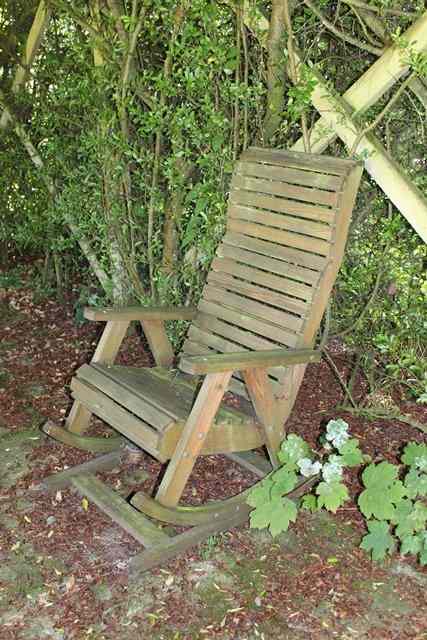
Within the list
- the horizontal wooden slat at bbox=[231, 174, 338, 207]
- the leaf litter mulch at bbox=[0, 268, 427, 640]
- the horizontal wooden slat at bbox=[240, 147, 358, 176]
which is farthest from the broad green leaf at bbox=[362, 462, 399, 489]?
the horizontal wooden slat at bbox=[240, 147, 358, 176]

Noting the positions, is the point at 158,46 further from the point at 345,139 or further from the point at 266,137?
the point at 345,139

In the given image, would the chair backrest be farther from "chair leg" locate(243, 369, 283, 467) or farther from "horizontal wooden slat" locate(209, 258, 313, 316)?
"chair leg" locate(243, 369, 283, 467)

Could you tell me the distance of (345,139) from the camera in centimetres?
282

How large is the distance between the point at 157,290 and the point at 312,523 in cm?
167

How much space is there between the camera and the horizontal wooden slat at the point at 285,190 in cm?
281

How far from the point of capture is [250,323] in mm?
3033

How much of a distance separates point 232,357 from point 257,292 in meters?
0.71

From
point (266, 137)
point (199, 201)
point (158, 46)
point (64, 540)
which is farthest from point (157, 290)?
point (64, 540)

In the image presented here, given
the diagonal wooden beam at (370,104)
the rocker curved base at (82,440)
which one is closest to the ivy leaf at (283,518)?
the rocker curved base at (82,440)

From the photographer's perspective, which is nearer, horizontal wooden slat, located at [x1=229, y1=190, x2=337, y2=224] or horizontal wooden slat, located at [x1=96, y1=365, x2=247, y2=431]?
horizontal wooden slat, located at [x1=96, y1=365, x2=247, y2=431]

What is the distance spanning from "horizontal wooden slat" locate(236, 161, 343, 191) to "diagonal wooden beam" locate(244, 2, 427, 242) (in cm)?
16

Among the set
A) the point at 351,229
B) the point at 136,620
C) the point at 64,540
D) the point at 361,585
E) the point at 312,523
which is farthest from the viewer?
the point at 351,229

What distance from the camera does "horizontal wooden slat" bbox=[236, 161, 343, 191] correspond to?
2801mm

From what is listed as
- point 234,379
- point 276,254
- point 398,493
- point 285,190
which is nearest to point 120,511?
point 234,379
